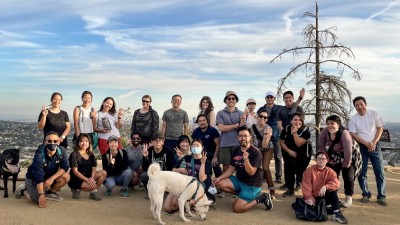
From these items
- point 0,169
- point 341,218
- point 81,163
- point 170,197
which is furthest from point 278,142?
point 0,169

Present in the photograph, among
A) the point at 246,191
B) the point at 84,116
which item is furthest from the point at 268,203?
the point at 84,116

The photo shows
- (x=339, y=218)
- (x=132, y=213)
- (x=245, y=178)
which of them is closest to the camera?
(x=339, y=218)

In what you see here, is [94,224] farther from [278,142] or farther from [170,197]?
[278,142]

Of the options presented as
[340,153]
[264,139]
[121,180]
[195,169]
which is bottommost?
[121,180]

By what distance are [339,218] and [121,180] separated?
396 cm

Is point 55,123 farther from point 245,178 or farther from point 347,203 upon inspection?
point 347,203

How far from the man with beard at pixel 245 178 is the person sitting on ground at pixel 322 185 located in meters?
0.66

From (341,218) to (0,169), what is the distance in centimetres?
605

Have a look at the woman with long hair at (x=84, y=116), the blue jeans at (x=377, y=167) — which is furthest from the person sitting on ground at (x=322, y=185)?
the woman with long hair at (x=84, y=116)

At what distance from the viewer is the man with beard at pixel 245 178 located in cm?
607

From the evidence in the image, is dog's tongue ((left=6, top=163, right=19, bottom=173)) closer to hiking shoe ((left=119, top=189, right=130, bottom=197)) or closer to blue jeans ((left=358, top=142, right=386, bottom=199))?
hiking shoe ((left=119, top=189, right=130, bottom=197))

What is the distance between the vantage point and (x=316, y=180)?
6.02m

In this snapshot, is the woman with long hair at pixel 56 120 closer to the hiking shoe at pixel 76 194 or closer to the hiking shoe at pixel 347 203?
the hiking shoe at pixel 76 194

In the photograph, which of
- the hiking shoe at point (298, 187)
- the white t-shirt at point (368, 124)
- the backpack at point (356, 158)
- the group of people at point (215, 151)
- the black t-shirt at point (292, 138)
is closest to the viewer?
the group of people at point (215, 151)
